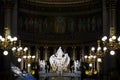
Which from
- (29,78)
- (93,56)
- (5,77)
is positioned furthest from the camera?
(93,56)

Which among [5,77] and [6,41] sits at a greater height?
[6,41]

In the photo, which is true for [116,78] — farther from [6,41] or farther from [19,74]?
[6,41]

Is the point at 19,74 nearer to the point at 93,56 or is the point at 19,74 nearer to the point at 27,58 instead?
the point at 93,56

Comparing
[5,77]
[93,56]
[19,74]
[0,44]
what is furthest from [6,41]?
[93,56]

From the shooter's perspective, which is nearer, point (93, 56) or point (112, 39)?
point (112, 39)

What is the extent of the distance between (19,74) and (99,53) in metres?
13.1

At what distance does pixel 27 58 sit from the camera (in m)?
45.9

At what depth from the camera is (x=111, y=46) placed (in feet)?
98.9

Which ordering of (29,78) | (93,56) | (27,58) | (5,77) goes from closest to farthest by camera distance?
(29,78) < (5,77) < (93,56) < (27,58)

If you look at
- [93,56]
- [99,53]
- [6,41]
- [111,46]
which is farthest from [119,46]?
[93,56]

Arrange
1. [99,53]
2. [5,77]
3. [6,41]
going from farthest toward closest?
[99,53] < [6,41] < [5,77]

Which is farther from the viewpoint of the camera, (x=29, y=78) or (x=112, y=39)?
(x=112, y=39)

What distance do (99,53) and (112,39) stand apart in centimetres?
589

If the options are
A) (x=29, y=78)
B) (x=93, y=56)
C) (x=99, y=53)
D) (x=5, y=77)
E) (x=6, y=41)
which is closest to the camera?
(x=29, y=78)
